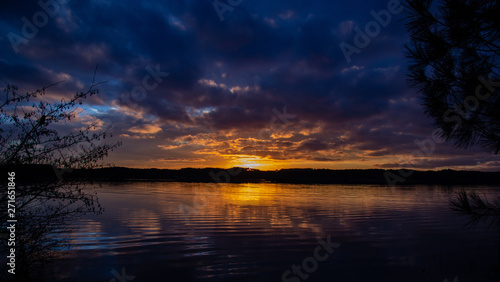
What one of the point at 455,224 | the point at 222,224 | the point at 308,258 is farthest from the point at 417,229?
the point at 222,224

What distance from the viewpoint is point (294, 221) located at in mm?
14531

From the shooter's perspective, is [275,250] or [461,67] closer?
[461,67]
